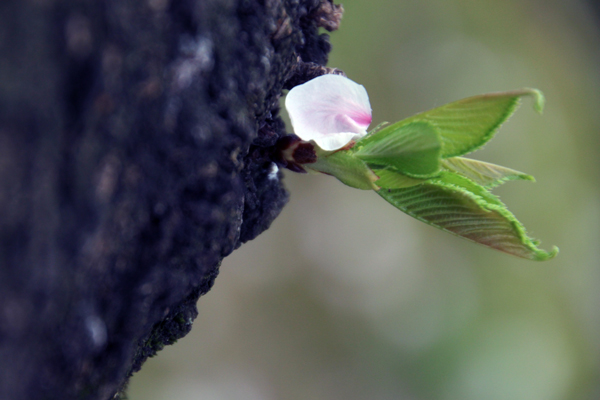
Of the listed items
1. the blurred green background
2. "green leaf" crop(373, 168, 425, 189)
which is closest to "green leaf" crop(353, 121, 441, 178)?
"green leaf" crop(373, 168, 425, 189)

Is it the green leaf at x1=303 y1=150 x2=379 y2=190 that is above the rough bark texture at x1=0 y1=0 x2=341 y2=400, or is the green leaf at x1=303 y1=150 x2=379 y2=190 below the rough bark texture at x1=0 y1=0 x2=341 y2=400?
above

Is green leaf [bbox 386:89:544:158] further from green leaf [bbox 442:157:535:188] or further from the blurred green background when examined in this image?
the blurred green background

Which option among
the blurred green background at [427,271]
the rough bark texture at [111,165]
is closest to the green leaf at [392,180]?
the rough bark texture at [111,165]

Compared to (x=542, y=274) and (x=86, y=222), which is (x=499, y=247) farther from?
(x=542, y=274)

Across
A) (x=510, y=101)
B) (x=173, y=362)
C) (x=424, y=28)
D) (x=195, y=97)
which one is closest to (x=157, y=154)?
(x=195, y=97)

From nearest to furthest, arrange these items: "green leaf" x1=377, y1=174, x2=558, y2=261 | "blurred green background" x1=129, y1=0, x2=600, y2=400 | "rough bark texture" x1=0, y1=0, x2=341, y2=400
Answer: "rough bark texture" x1=0, y1=0, x2=341, y2=400 < "green leaf" x1=377, y1=174, x2=558, y2=261 < "blurred green background" x1=129, y1=0, x2=600, y2=400

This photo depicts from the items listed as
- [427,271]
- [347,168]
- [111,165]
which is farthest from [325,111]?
[427,271]

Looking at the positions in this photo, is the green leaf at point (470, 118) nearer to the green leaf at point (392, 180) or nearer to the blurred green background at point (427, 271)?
the green leaf at point (392, 180)
